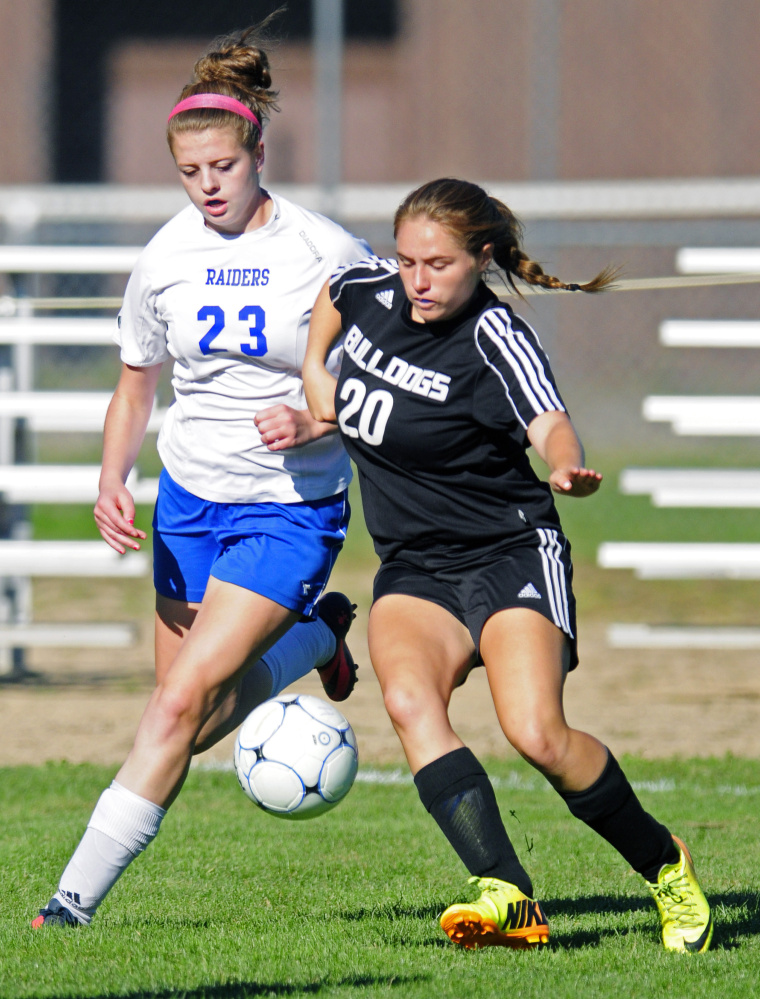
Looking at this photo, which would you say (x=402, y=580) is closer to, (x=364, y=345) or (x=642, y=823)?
(x=364, y=345)

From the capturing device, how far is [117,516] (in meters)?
3.80

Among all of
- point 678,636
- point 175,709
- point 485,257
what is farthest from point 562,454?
point 678,636

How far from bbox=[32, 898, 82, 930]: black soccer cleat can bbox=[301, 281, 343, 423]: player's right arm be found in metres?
1.39

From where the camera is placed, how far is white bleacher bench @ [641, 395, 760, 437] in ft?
25.6

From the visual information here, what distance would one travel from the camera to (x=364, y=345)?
3615 millimetres

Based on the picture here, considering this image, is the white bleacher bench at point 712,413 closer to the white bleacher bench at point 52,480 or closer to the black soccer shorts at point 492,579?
the white bleacher bench at point 52,480

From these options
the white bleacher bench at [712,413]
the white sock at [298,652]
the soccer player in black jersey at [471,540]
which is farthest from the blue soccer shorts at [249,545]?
the white bleacher bench at [712,413]

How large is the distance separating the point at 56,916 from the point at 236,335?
1558 millimetres

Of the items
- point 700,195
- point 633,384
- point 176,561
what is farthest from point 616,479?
point 176,561

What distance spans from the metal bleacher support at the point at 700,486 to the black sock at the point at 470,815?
4.46m

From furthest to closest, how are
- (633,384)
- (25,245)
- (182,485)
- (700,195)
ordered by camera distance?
(633,384)
(700,195)
(25,245)
(182,485)

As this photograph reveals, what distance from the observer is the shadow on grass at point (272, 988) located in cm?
309

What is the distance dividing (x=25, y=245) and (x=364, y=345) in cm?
523

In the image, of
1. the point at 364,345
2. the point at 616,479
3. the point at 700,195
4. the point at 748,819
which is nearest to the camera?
the point at 364,345
